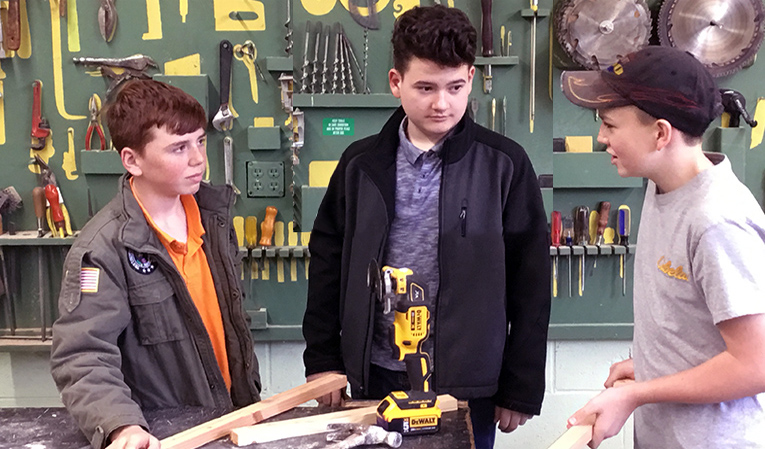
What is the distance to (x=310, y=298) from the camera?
1.88m

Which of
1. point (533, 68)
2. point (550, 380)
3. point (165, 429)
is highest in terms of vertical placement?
point (533, 68)

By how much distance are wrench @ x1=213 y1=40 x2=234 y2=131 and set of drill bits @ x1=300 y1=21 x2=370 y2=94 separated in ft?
0.96

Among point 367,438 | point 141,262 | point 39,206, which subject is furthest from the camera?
point 39,206

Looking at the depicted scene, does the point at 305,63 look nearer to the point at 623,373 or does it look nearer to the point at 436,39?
the point at 436,39

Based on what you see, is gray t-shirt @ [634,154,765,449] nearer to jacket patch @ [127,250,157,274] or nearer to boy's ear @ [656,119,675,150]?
boy's ear @ [656,119,675,150]

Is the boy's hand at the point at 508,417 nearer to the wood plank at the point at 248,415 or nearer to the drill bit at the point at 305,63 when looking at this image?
the wood plank at the point at 248,415

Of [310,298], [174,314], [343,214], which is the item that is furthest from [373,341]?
[174,314]

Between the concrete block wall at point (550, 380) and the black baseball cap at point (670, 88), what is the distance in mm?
1781

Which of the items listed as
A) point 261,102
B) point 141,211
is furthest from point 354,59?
point 141,211

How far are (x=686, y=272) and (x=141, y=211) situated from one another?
3.84ft

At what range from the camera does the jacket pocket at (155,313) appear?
4.92ft

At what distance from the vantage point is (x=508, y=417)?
175 cm

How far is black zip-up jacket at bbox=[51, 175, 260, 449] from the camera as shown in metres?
1.33

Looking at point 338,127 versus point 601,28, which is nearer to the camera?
point 601,28
